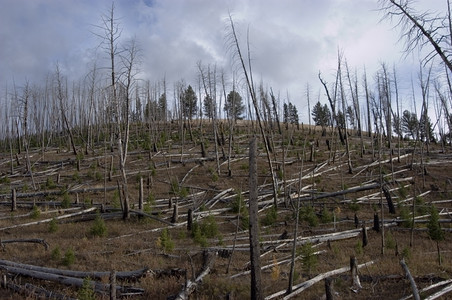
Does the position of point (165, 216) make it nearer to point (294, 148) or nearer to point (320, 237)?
point (320, 237)

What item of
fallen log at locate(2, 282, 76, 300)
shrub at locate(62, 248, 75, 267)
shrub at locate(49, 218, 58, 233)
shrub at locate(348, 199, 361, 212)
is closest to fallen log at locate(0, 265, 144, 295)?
fallen log at locate(2, 282, 76, 300)

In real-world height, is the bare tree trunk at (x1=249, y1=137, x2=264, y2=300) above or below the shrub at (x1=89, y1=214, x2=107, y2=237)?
above

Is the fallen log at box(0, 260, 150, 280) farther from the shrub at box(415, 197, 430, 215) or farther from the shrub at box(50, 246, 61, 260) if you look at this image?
the shrub at box(415, 197, 430, 215)

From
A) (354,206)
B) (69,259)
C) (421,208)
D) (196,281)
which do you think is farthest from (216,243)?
(421,208)

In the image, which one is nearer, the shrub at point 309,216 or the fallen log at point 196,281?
the fallen log at point 196,281

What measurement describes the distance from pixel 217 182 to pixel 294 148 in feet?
39.3

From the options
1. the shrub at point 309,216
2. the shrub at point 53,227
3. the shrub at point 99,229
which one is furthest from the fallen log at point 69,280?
the shrub at point 309,216

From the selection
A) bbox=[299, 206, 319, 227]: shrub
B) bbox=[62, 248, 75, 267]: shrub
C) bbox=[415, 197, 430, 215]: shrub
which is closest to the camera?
Result: bbox=[62, 248, 75, 267]: shrub

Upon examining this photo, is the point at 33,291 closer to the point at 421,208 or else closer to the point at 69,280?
the point at 69,280

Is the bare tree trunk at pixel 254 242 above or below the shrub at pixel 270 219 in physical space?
above

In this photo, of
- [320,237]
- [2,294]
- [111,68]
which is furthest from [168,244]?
[111,68]

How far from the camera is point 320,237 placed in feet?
38.6

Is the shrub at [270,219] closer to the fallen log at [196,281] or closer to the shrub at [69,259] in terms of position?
the fallen log at [196,281]

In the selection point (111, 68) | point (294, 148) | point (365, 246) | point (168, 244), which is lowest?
point (365, 246)
